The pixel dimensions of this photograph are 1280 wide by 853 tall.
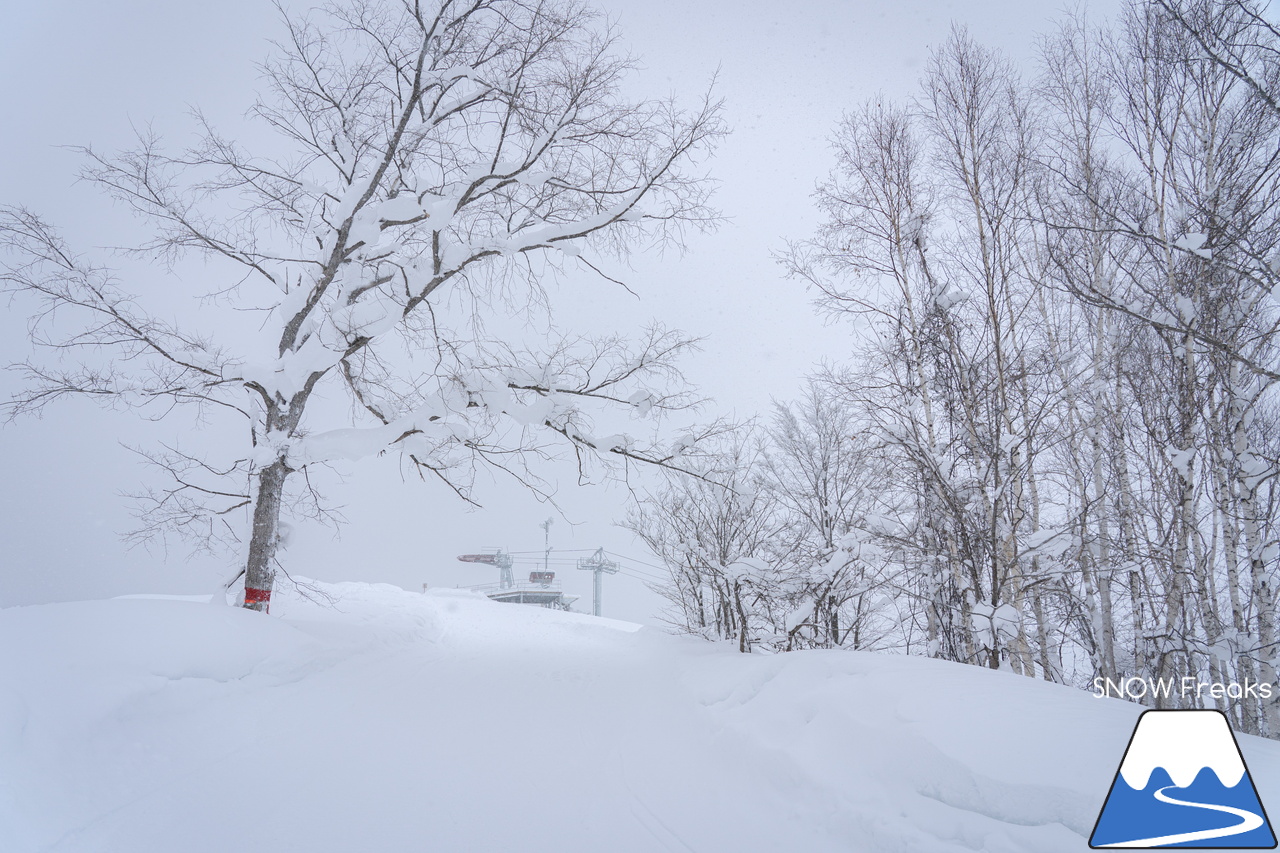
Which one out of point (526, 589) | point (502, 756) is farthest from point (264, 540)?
point (526, 589)

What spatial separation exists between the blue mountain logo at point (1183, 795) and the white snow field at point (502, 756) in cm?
10

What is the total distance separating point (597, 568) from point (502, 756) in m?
35.9

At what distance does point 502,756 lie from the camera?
380 centimetres

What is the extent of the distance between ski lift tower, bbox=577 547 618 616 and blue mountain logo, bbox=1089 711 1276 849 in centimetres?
3510

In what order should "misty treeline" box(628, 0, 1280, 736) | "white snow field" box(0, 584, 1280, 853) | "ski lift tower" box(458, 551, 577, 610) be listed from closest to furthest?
"white snow field" box(0, 584, 1280, 853) → "misty treeline" box(628, 0, 1280, 736) → "ski lift tower" box(458, 551, 577, 610)

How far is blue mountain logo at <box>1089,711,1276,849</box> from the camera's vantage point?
6.25 feet

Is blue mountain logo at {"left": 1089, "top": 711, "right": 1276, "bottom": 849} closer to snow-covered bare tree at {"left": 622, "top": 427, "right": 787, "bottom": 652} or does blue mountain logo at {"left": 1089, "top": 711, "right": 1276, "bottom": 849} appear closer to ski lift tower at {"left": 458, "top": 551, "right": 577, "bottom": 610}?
snow-covered bare tree at {"left": 622, "top": 427, "right": 787, "bottom": 652}

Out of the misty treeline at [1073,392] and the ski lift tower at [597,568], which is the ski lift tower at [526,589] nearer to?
the ski lift tower at [597,568]

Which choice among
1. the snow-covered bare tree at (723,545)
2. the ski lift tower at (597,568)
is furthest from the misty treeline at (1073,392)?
the ski lift tower at (597,568)

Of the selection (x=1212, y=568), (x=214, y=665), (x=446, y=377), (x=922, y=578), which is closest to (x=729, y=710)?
(x=922, y=578)

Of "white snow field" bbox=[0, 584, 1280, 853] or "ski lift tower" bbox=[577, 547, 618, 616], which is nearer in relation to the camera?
"white snow field" bbox=[0, 584, 1280, 853]

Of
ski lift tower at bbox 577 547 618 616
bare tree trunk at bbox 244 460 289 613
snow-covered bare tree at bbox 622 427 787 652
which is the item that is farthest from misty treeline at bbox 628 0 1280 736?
ski lift tower at bbox 577 547 618 616

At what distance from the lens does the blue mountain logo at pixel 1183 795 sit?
6.25 feet

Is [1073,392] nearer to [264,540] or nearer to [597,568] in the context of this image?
[264,540]
